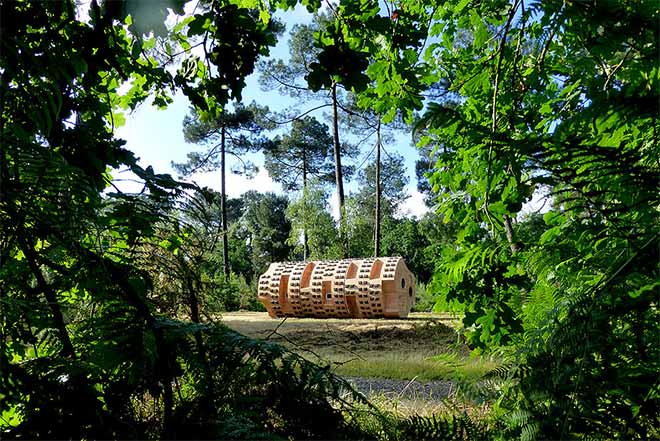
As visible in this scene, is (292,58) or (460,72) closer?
(460,72)

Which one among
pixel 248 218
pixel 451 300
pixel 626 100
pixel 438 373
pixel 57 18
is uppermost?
pixel 248 218

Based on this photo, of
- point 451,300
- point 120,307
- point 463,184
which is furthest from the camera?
point 463,184

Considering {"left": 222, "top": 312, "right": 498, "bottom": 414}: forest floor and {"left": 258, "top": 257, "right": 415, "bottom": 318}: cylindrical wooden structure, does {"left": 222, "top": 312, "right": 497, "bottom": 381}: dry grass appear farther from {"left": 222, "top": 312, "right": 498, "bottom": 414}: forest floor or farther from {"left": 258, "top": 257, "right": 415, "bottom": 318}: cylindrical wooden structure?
{"left": 258, "top": 257, "right": 415, "bottom": 318}: cylindrical wooden structure

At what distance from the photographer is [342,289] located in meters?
11.1

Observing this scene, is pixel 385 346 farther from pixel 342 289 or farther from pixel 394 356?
pixel 342 289

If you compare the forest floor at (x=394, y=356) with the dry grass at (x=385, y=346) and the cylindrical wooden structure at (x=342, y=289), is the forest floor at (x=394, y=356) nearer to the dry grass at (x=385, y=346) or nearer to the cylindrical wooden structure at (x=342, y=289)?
the dry grass at (x=385, y=346)

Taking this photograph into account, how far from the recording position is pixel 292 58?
68.6ft

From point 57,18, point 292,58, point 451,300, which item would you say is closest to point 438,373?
point 451,300

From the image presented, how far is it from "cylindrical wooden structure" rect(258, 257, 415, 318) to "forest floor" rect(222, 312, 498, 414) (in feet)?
2.99

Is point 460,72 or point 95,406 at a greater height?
point 460,72

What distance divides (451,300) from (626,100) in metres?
1.54

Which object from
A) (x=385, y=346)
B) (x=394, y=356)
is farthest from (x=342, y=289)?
(x=394, y=356)

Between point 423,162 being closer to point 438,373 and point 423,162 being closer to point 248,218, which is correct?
point 248,218

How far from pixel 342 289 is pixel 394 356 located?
4427mm
